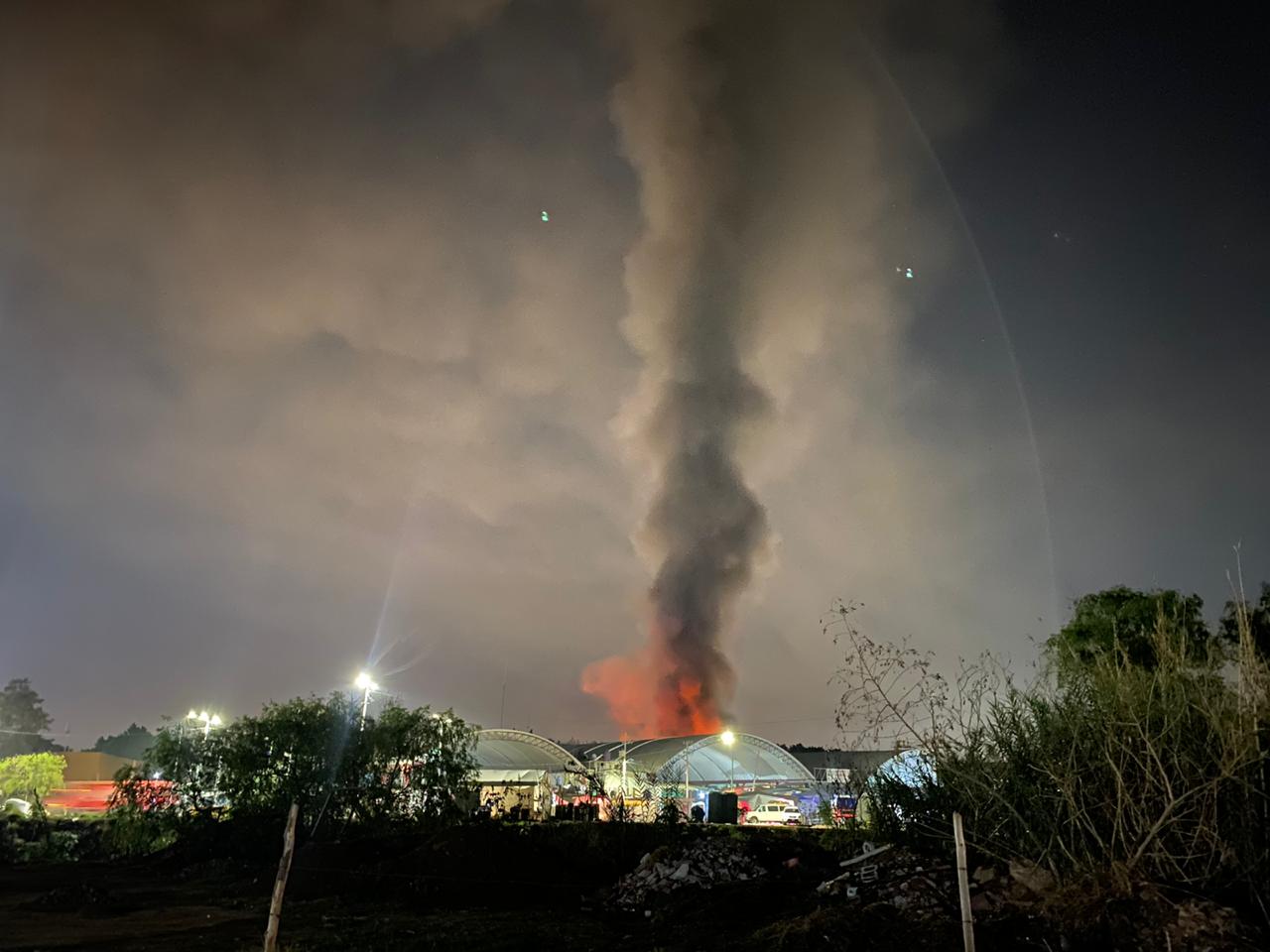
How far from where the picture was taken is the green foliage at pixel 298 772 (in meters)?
27.0

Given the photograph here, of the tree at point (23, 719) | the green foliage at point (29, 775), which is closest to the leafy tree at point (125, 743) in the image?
the tree at point (23, 719)

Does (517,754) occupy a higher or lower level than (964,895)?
higher

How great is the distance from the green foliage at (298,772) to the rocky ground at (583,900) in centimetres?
202

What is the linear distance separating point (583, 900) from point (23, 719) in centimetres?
15033

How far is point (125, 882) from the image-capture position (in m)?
22.8

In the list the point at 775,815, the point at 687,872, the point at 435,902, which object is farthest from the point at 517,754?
the point at 687,872

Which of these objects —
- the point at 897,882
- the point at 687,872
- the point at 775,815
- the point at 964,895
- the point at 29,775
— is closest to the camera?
the point at 964,895

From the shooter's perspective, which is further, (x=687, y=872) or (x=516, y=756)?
(x=516, y=756)

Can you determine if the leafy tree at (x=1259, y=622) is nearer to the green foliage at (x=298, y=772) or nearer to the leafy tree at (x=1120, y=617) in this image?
the leafy tree at (x=1120, y=617)

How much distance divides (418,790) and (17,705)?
139 m

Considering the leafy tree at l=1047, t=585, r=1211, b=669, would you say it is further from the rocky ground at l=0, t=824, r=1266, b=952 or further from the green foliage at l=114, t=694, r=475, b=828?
the green foliage at l=114, t=694, r=475, b=828

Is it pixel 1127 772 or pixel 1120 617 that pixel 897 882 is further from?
pixel 1120 617

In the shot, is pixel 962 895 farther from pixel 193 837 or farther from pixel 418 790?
pixel 193 837

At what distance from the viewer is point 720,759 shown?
55.0 m
